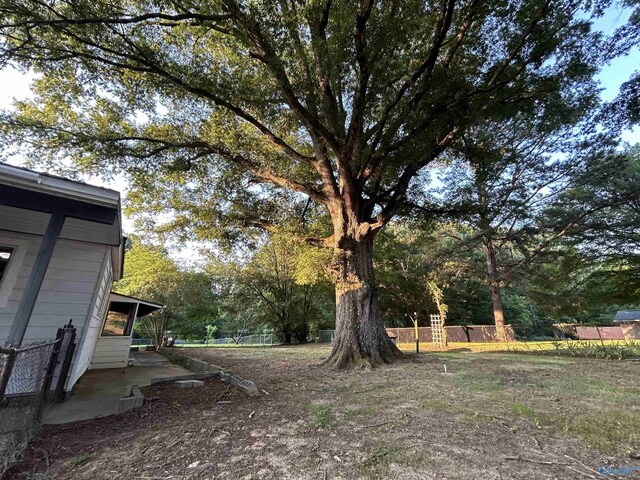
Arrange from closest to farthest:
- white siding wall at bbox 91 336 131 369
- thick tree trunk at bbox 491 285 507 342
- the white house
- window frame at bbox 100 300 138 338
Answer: the white house, white siding wall at bbox 91 336 131 369, window frame at bbox 100 300 138 338, thick tree trunk at bbox 491 285 507 342

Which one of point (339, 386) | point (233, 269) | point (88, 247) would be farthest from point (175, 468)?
point (233, 269)

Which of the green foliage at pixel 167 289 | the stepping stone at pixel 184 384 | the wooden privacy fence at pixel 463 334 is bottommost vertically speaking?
the stepping stone at pixel 184 384

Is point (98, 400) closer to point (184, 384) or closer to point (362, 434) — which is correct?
point (184, 384)

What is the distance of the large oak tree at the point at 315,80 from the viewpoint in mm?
5754

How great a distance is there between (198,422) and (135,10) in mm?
7687

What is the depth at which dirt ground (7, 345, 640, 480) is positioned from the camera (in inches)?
Result: 85.5

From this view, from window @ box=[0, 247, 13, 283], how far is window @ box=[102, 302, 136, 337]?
5.23 meters

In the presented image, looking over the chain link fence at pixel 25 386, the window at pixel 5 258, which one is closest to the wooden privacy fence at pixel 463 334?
the chain link fence at pixel 25 386

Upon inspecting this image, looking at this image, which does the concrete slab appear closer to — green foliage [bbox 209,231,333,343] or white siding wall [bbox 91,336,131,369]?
white siding wall [bbox 91,336,131,369]

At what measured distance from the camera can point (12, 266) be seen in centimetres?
411

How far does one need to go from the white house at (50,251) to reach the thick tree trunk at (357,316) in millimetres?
4929

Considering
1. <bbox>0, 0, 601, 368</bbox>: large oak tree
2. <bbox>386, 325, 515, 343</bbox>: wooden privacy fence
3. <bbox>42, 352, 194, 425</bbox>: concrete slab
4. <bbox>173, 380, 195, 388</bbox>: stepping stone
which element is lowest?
<bbox>42, 352, 194, 425</bbox>: concrete slab

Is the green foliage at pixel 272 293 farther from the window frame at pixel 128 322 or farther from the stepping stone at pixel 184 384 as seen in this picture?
the stepping stone at pixel 184 384

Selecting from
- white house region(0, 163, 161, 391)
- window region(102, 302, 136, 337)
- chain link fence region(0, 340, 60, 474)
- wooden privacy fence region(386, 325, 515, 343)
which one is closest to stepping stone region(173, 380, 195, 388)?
white house region(0, 163, 161, 391)
